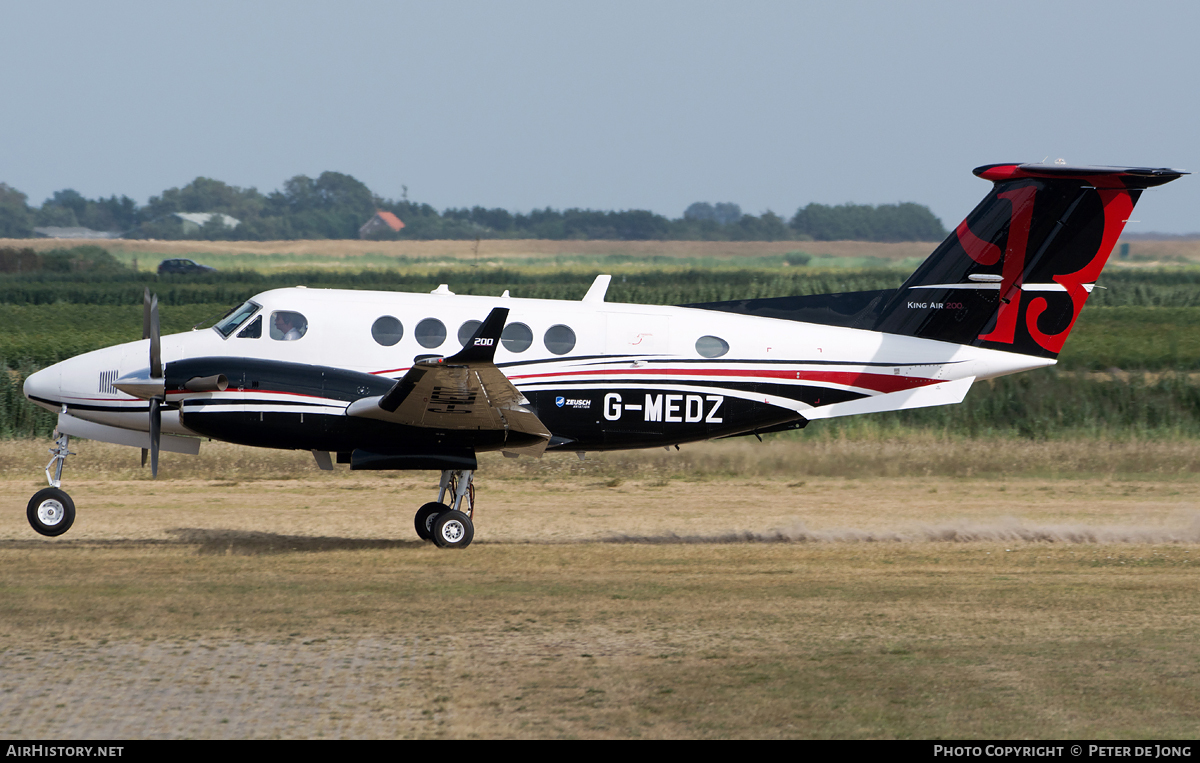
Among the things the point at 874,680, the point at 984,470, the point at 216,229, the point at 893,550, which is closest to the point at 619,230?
the point at 216,229

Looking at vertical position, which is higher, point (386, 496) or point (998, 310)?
point (998, 310)

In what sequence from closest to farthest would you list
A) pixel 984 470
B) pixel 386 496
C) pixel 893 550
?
1. pixel 893 550
2. pixel 386 496
3. pixel 984 470

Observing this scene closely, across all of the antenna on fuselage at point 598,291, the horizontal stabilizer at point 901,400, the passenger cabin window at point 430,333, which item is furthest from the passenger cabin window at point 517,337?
the horizontal stabilizer at point 901,400

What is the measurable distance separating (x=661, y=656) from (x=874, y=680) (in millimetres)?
1612

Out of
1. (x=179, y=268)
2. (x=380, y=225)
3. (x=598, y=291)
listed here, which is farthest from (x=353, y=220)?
(x=598, y=291)

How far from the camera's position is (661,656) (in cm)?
914

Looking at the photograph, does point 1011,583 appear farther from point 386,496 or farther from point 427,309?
point 386,496

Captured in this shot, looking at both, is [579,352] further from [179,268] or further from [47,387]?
[179,268]

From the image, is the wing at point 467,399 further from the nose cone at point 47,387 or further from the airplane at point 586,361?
the nose cone at point 47,387

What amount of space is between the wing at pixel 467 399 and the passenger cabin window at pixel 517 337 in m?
0.57

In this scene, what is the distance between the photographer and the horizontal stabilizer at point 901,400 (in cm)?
1396

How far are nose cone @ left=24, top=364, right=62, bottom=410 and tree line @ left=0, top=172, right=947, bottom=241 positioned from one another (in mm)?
62828

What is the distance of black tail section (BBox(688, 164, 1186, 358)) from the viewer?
1380 centimetres

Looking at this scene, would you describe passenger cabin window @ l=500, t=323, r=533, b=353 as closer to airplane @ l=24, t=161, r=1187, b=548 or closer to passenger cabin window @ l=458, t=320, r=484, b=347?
airplane @ l=24, t=161, r=1187, b=548
